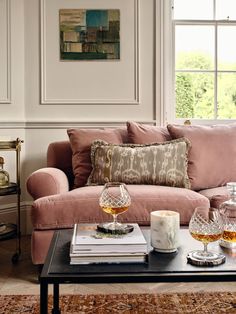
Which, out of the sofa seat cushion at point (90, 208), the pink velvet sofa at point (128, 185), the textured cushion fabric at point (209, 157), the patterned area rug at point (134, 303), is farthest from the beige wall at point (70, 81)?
the patterned area rug at point (134, 303)

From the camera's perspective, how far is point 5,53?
373cm

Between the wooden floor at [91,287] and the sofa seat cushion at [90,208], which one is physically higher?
the sofa seat cushion at [90,208]

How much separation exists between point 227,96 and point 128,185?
1540 mm

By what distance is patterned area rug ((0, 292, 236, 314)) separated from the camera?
2229 mm

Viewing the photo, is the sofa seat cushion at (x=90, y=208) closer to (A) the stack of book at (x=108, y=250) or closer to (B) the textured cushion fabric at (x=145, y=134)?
(B) the textured cushion fabric at (x=145, y=134)

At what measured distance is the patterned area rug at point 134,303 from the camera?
2.23 m

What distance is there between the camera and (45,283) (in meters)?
1.43

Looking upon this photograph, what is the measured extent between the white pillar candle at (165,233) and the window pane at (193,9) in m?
2.68

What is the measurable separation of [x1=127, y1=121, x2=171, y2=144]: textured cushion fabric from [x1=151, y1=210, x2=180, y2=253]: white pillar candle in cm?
159

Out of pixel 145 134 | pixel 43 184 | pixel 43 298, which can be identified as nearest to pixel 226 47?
pixel 145 134

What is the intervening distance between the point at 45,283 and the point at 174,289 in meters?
1.26

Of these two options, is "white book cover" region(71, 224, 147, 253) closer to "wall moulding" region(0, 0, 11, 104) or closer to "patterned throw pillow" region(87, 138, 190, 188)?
"patterned throw pillow" region(87, 138, 190, 188)

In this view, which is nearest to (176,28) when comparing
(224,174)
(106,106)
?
(106,106)

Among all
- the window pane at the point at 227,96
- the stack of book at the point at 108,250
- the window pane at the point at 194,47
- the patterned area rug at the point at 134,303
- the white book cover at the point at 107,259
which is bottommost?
the patterned area rug at the point at 134,303
